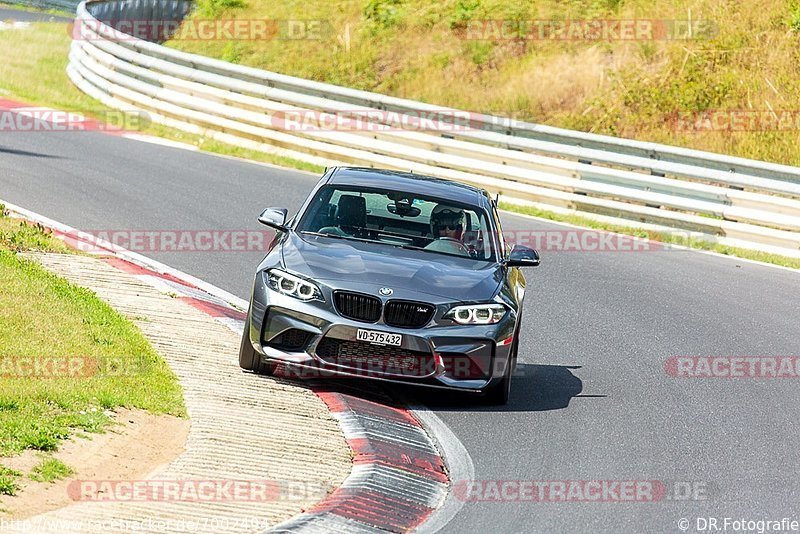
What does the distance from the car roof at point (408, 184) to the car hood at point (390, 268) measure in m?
0.83

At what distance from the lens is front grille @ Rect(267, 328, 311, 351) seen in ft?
29.8

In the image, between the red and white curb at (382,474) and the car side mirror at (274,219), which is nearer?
the red and white curb at (382,474)

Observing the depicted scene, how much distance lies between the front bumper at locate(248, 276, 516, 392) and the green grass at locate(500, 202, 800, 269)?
344 inches

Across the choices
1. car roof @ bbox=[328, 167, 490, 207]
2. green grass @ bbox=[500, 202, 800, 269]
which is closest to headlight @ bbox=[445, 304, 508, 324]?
car roof @ bbox=[328, 167, 490, 207]

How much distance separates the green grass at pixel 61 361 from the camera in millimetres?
7383
